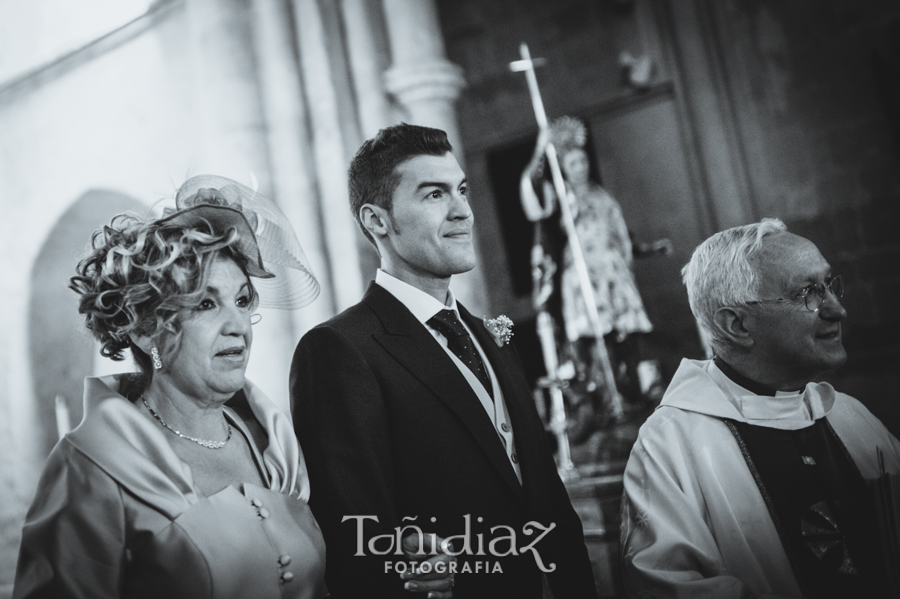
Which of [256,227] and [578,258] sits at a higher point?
[578,258]

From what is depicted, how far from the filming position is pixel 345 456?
185cm

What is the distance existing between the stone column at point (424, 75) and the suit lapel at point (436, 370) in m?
2.89

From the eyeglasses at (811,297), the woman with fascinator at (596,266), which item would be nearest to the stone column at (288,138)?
the woman with fascinator at (596,266)

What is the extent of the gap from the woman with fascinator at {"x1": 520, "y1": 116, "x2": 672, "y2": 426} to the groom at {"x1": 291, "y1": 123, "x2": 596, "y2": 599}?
12.6 feet

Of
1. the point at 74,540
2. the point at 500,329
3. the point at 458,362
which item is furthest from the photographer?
the point at 500,329

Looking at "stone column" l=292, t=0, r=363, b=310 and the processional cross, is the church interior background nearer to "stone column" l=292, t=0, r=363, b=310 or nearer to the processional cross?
"stone column" l=292, t=0, r=363, b=310

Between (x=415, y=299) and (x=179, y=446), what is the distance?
0.73 metres

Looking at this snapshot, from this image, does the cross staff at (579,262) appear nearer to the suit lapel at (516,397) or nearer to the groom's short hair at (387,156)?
the suit lapel at (516,397)

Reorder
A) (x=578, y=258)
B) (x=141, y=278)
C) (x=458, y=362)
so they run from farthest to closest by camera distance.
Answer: (x=578, y=258) → (x=458, y=362) → (x=141, y=278)

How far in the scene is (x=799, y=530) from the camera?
2006mm

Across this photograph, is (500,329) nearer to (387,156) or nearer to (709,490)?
(387,156)

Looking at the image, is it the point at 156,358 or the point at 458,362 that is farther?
the point at 458,362

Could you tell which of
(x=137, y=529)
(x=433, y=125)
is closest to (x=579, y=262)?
(x=433, y=125)

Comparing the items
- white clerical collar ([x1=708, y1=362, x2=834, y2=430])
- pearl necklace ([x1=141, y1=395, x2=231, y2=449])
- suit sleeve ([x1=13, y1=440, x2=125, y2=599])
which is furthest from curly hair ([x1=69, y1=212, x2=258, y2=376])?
white clerical collar ([x1=708, y1=362, x2=834, y2=430])
